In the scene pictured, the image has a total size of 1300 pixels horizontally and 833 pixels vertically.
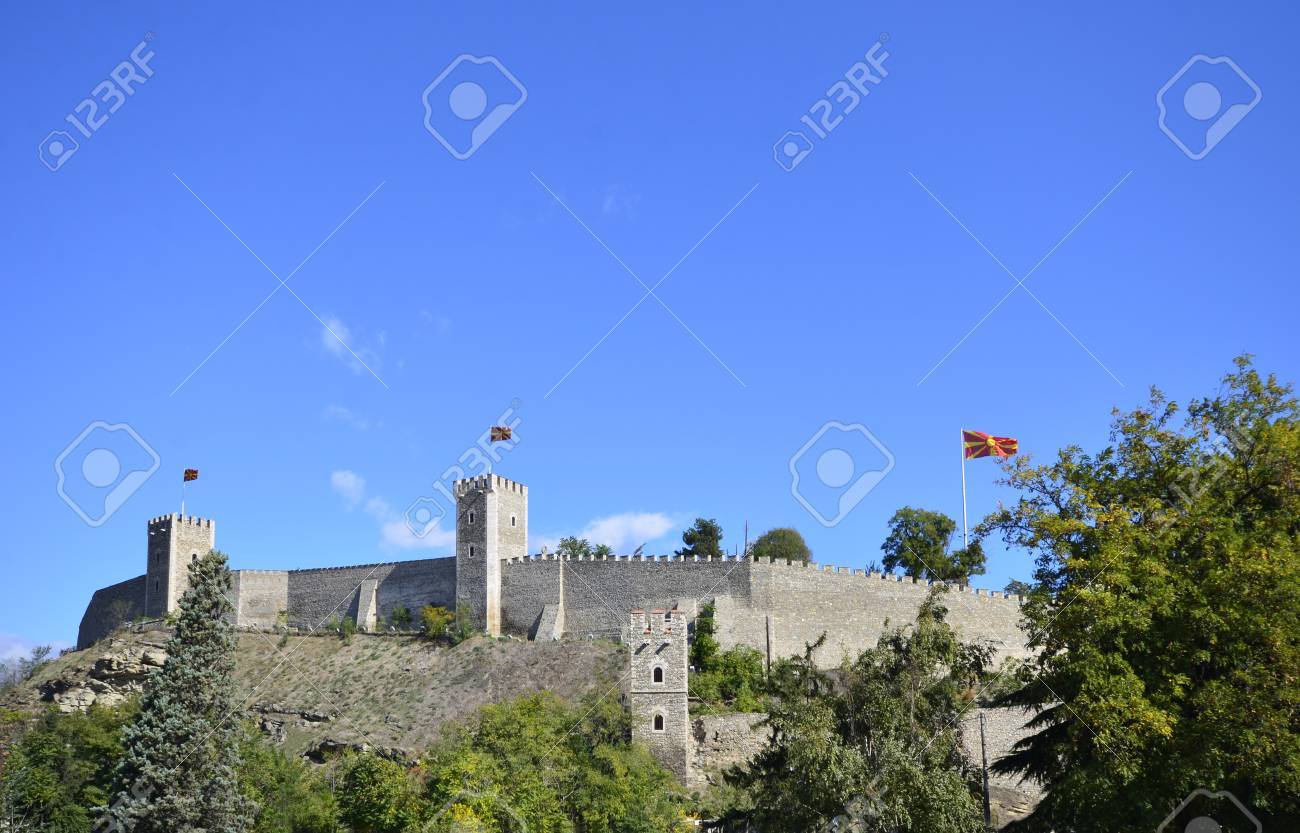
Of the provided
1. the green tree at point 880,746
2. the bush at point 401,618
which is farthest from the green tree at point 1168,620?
the bush at point 401,618

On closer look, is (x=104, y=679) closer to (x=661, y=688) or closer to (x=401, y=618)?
(x=401, y=618)

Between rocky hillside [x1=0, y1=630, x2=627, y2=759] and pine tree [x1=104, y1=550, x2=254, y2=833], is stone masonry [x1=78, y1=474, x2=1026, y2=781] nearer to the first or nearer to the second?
rocky hillside [x1=0, y1=630, x2=627, y2=759]

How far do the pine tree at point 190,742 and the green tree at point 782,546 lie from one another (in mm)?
40727

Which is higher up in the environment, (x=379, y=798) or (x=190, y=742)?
(x=190, y=742)

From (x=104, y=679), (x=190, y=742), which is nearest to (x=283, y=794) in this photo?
(x=190, y=742)

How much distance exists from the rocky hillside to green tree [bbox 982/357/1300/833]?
928 inches

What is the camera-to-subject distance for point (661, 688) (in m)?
46.8

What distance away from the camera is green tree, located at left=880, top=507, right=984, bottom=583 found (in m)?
69.5

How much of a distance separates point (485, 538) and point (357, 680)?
9055 mm

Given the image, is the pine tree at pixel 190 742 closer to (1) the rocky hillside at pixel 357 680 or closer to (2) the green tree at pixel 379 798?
(2) the green tree at pixel 379 798

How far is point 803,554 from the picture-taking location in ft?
266

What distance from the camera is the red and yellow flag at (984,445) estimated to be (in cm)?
5966

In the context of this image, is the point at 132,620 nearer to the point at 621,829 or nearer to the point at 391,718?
the point at 391,718

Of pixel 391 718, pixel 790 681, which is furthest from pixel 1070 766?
pixel 391 718
